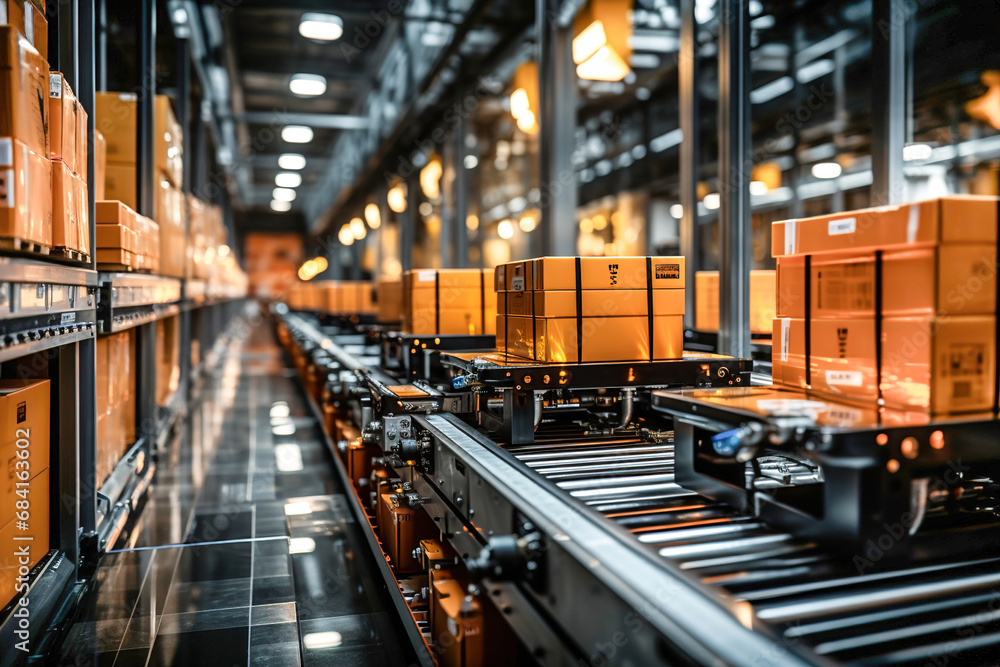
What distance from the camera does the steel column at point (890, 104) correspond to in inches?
138

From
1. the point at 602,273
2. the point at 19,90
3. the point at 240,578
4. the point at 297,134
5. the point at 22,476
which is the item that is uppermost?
the point at 297,134

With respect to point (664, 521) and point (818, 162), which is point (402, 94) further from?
point (664, 521)

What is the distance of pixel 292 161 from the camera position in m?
22.8

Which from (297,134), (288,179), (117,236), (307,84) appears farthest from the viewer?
(288,179)

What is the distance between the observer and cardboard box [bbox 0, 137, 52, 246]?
212 centimetres

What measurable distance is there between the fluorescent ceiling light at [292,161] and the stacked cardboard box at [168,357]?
14.3 metres

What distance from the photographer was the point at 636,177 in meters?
11.0

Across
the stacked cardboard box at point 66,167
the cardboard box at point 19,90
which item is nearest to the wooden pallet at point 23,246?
the stacked cardboard box at point 66,167

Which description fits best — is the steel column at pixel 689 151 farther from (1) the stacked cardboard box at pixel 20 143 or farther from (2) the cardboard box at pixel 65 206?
(1) the stacked cardboard box at pixel 20 143

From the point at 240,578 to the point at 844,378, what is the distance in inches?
118

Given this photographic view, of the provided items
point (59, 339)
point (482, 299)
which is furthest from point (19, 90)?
point (482, 299)

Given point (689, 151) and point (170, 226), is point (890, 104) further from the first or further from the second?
point (170, 226)

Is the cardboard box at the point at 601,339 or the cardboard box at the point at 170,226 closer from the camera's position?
the cardboard box at the point at 601,339

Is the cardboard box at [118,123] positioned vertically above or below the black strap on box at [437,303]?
above
